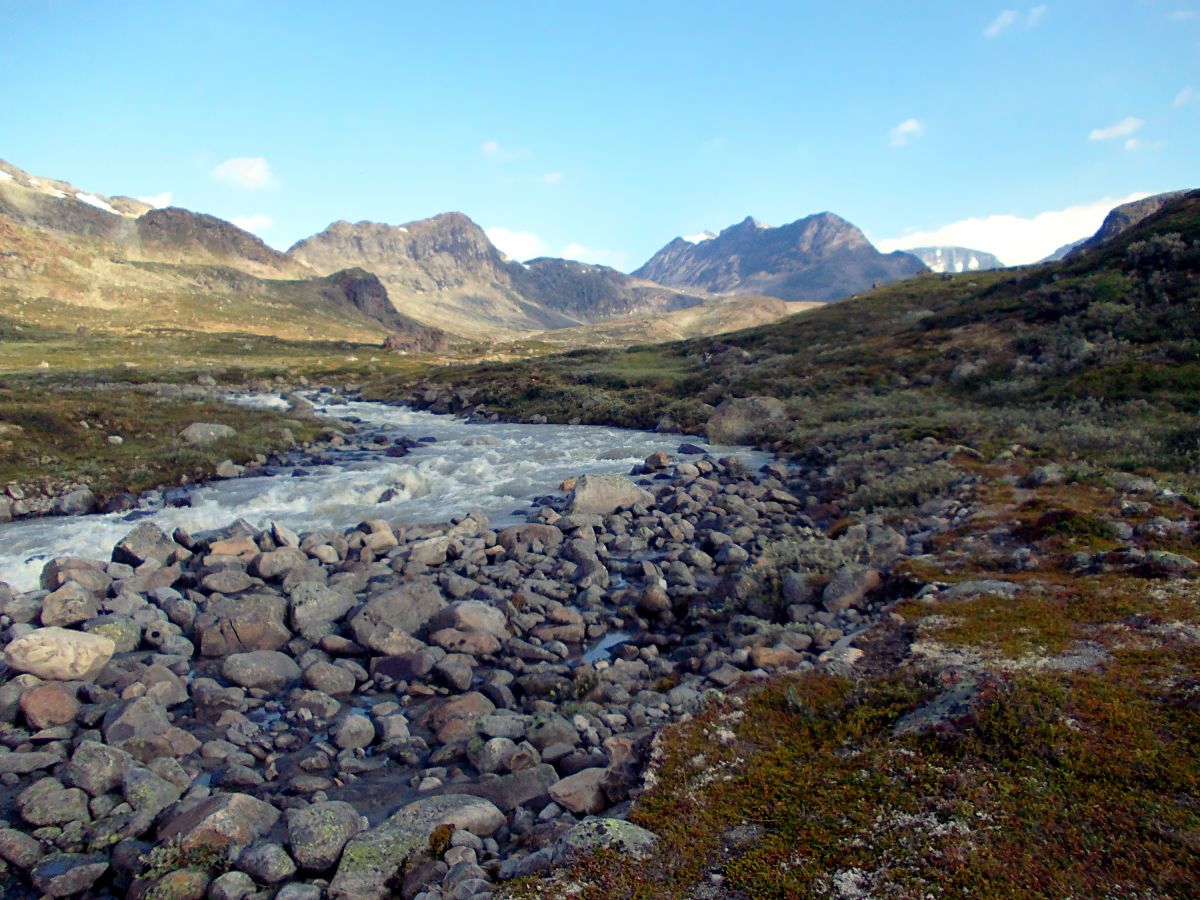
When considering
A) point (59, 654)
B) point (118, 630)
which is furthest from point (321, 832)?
point (118, 630)

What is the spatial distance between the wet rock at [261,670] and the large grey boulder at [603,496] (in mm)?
11554

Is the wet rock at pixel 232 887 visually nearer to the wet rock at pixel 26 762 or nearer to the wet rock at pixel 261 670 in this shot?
the wet rock at pixel 26 762

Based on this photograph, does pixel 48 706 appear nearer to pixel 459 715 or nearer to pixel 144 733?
pixel 144 733

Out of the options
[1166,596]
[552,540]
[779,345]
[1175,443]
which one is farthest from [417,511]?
[779,345]

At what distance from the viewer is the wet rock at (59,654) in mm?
10773

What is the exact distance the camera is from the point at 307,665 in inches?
477

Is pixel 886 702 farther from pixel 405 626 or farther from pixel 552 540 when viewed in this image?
pixel 552 540

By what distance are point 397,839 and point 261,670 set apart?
618 centimetres

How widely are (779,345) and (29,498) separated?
67.3 m

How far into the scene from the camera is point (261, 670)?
38.4 ft

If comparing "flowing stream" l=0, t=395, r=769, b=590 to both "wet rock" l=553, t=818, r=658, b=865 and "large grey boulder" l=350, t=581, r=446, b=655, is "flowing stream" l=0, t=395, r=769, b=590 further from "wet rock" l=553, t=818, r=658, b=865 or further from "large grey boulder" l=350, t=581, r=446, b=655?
"wet rock" l=553, t=818, r=658, b=865

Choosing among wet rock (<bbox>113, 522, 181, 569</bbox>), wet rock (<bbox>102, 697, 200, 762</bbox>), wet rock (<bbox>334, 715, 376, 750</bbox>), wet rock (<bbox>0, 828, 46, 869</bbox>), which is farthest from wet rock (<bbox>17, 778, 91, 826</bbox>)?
wet rock (<bbox>113, 522, 181, 569</bbox>)

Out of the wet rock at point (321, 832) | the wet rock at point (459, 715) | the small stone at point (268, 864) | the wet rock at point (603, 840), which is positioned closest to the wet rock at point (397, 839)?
the wet rock at point (321, 832)

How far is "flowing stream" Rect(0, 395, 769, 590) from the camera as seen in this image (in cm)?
1984
